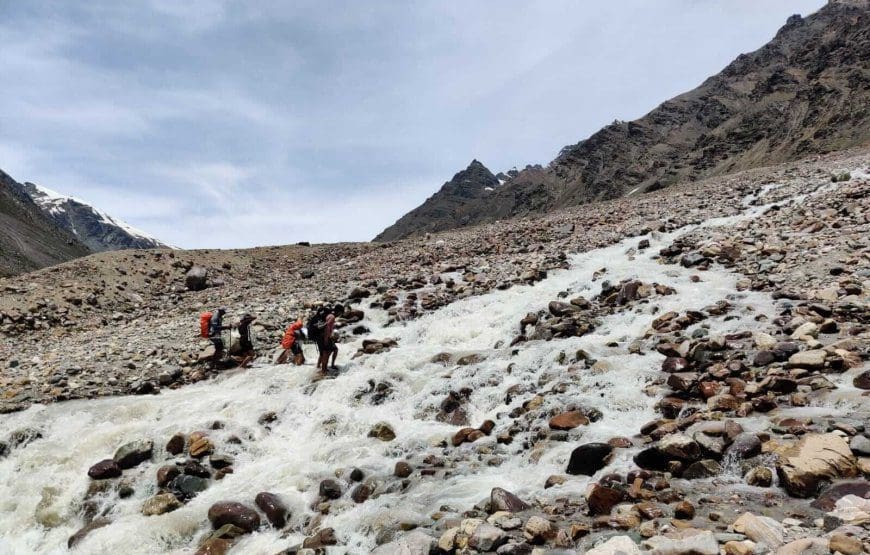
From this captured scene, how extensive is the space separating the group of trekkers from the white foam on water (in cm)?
69

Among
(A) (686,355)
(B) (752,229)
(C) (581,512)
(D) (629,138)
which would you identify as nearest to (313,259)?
(B) (752,229)

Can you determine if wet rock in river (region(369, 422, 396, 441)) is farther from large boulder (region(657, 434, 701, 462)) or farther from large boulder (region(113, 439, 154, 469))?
large boulder (region(657, 434, 701, 462))

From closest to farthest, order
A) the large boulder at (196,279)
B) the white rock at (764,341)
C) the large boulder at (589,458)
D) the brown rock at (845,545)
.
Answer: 1. the brown rock at (845,545)
2. the large boulder at (589,458)
3. the white rock at (764,341)
4. the large boulder at (196,279)

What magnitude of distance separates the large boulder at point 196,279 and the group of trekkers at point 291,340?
13.3 m

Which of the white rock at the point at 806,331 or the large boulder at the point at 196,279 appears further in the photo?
the large boulder at the point at 196,279

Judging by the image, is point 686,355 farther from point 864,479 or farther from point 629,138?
point 629,138

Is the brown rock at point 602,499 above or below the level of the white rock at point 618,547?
below

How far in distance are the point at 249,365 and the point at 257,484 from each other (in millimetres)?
7360

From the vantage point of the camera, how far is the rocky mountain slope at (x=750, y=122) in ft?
286

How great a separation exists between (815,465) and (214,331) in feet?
54.9

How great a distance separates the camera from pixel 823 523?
495 centimetres

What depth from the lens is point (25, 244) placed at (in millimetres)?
81500

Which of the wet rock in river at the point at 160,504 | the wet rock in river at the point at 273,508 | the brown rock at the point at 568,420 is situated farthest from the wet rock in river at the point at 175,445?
the brown rock at the point at 568,420

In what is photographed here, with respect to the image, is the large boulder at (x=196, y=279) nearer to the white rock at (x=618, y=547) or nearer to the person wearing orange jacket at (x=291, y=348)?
the person wearing orange jacket at (x=291, y=348)
